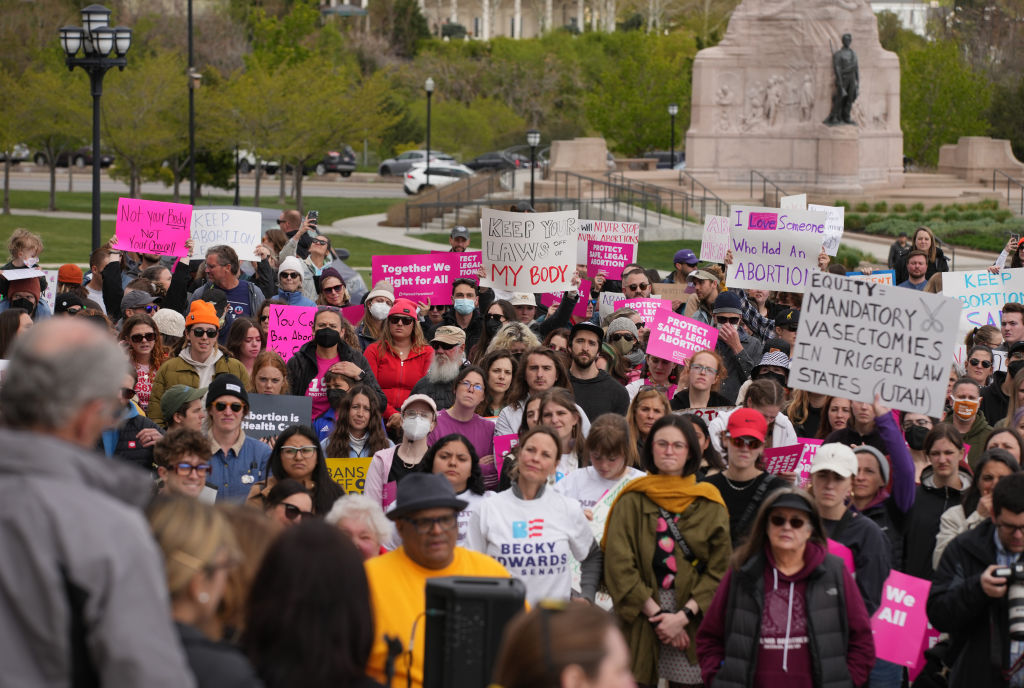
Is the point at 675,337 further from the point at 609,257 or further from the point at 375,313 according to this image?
the point at 609,257

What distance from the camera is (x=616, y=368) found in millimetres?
11602

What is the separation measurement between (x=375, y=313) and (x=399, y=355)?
91 centimetres

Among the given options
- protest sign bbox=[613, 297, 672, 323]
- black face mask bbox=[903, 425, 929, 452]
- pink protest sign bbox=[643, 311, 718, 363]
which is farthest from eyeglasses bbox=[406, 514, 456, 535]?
protest sign bbox=[613, 297, 672, 323]

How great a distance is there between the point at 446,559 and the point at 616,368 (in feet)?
20.0

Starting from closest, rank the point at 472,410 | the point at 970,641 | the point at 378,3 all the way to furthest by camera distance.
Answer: the point at 970,641 → the point at 472,410 → the point at 378,3

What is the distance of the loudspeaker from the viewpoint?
4.68 m

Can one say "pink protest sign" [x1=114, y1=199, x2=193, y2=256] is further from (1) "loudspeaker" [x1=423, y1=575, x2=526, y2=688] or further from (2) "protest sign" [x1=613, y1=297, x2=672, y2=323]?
(1) "loudspeaker" [x1=423, y1=575, x2=526, y2=688]

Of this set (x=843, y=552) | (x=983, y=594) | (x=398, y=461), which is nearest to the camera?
(x=983, y=594)

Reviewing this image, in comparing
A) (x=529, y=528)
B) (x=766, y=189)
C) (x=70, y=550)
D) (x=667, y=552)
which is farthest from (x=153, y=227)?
(x=766, y=189)

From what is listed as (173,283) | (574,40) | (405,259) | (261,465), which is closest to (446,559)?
(261,465)

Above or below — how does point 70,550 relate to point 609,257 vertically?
below

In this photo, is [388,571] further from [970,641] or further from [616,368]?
[616,368]

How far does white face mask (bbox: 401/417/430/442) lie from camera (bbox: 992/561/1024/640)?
11.3 feet

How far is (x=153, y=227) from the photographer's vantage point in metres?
15.4
